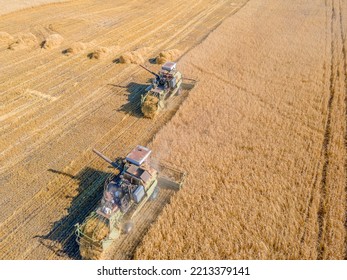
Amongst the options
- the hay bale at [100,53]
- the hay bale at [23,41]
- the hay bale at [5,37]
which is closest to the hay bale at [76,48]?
the hay bale at [100,53]

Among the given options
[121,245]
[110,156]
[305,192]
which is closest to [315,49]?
[305,192]

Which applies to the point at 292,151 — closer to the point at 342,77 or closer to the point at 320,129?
the point at 320,129

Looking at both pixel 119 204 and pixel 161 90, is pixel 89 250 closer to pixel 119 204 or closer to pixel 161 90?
pixel 119 204

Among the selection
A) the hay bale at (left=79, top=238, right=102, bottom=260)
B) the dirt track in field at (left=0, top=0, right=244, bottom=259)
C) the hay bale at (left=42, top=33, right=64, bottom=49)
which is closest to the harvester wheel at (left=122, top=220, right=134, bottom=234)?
the hay bale at (left=79, top=238, right=102, bottom=260)

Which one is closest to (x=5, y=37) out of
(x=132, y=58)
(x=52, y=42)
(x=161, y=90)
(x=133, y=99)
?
(x=52, y=42)
